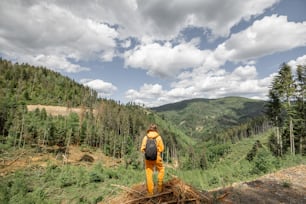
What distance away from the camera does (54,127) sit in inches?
1978

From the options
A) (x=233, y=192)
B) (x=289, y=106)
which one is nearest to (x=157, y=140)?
(x=233, y=192)

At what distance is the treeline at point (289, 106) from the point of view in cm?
2521

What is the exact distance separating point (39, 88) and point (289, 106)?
96.6 meters

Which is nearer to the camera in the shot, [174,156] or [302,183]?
[302,183]

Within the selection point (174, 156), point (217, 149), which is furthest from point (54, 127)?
point (217, 149)

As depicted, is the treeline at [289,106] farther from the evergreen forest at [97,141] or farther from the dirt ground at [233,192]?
the dirt ground at [233,192]

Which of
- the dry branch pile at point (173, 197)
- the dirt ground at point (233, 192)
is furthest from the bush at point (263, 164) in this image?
the dry branch pile at point (173, 197)

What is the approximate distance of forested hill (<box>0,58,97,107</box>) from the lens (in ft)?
253

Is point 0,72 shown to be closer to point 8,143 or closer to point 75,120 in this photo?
point 75,120

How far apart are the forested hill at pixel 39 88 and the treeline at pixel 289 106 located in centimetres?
7074

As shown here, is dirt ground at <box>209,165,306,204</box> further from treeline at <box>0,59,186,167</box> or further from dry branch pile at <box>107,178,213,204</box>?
treeline at <box>0,59,186,167</box>

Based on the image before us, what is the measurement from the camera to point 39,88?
290 ft

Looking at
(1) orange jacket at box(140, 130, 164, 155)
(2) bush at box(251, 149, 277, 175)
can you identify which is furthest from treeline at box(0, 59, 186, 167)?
(2) bush at box(251, 149, 277, 175)

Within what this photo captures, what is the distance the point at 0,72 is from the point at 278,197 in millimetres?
105161
